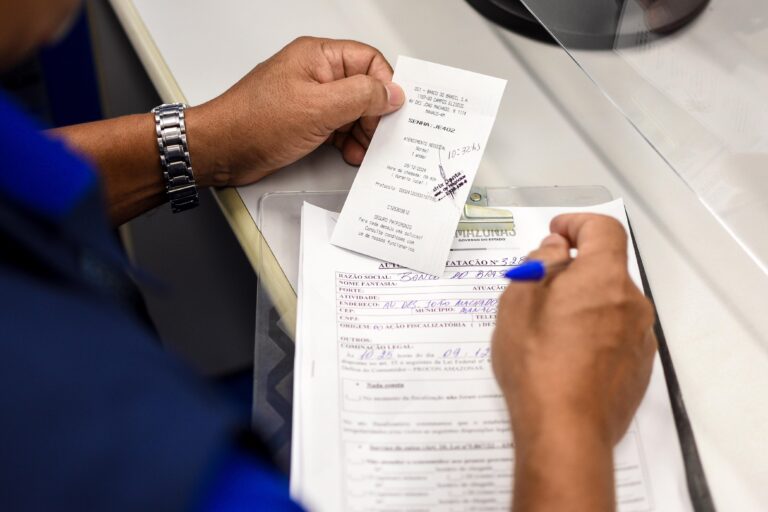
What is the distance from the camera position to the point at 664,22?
0.76 m

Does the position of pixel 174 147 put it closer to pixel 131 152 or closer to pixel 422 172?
pixel 131 152

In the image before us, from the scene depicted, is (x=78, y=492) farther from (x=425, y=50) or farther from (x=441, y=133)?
(x=425, y=50)

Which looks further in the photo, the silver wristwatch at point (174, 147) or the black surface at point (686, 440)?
the silver wristwatch at point (174, 147)

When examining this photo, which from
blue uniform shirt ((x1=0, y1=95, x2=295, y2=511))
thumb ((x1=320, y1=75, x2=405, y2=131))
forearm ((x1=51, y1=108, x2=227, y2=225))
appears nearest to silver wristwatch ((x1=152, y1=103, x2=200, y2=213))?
forearm ((x1=51, y1=108, x2=227, y2=225))

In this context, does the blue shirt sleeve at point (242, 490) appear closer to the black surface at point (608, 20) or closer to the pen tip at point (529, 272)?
the pen tip at point (529, 272)

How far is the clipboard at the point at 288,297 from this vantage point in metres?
0.57

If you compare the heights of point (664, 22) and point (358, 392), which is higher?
point (664, 22)

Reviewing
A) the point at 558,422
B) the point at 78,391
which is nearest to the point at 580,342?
the point at 558,422

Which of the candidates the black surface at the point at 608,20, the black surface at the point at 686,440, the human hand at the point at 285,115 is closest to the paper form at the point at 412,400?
the black surface at the point at 686,440

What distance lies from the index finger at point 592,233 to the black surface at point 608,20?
0.90ft

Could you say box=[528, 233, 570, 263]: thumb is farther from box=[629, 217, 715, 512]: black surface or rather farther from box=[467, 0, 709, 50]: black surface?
box=[467, 0, 709, 50]: black surface

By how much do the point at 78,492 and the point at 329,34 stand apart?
2.32ft

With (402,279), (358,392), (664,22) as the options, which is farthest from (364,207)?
(664,22)

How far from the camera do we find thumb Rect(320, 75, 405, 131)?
69 cm
